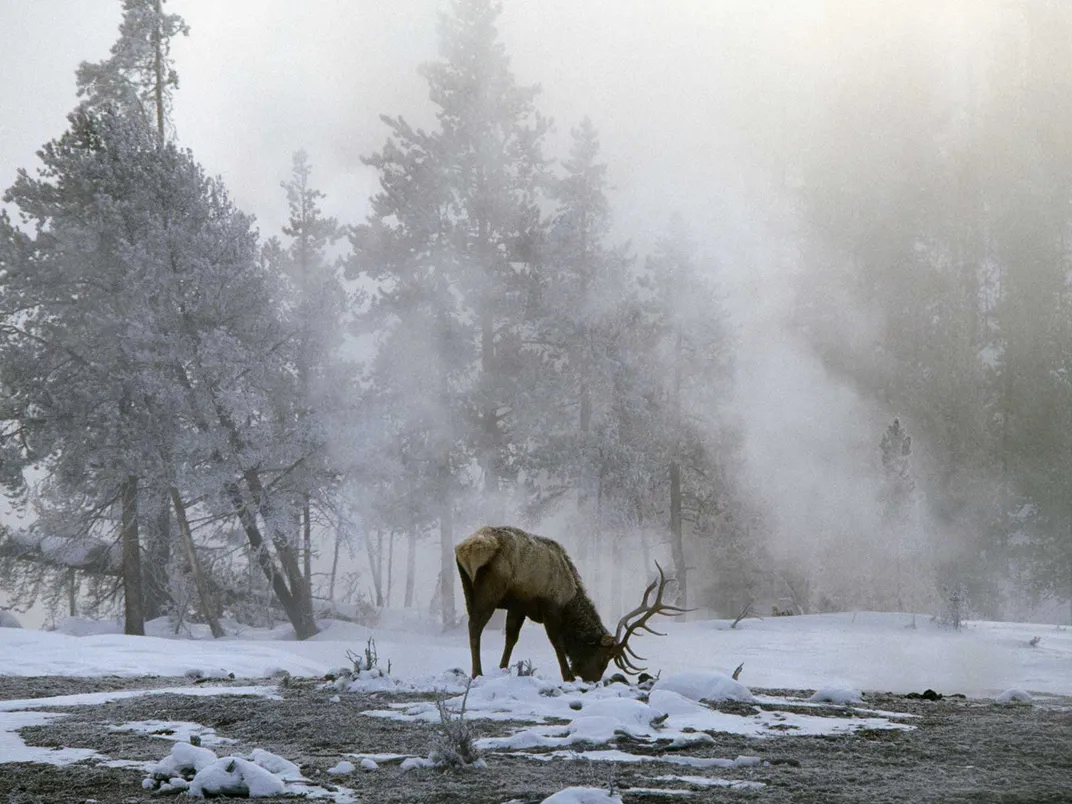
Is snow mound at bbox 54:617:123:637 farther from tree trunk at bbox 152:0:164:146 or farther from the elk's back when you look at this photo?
the elk's back

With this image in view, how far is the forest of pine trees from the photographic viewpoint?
20.6m

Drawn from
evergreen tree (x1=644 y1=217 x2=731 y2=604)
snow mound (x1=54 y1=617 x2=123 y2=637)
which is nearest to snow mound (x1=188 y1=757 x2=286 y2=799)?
snow mound (x1=54 y1=617 x2=123 y2=637)

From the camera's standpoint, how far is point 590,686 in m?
8.54

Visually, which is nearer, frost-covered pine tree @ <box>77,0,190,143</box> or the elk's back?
the elk's back

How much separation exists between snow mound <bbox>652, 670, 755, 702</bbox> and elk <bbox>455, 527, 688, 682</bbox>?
1.16 meters

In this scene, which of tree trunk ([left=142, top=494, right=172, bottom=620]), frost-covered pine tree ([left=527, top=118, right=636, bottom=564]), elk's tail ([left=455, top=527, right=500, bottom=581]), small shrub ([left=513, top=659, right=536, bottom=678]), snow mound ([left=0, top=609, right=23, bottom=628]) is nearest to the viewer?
small shrub ([left=513, top=659, right=536, bottom=678])

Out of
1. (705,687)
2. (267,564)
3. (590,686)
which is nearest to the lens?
(705,687)

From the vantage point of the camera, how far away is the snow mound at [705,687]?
774cm

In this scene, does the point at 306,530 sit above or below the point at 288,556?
above

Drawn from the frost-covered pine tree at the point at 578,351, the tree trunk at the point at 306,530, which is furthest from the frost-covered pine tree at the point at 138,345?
the frost-covered pine tree at the point at 578,351

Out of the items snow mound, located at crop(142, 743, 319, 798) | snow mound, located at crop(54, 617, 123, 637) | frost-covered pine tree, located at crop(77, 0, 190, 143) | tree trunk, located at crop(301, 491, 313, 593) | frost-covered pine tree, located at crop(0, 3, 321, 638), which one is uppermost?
frost-covered pine tree, located at crop(77, 0, 190, 143)

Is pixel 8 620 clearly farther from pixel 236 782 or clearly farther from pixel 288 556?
pixel 236 782

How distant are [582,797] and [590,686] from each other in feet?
15.3

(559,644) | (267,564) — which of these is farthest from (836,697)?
(267,564)
